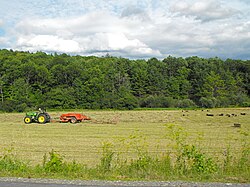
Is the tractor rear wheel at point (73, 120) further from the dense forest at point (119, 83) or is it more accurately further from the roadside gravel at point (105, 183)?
the dense forest at point (119, 83)

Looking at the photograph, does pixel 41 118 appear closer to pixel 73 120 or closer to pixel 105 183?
pixel 73 120

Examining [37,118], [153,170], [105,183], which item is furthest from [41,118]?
[105,183]

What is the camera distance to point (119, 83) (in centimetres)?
7906

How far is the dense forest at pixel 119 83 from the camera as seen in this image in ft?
218

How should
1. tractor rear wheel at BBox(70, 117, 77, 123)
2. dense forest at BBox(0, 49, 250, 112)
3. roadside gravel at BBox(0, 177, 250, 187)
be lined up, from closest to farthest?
roadside gravel at BBox(0, 177, 250, 187) < tractor rear wheel at BBox(70, 117, 77, 123) < dense forest at BBox(0, 49, 250, 112)

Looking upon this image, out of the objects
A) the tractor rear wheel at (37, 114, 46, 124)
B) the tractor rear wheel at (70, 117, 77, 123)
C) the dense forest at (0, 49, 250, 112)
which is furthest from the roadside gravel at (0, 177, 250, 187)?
the dense forest at (0, 49, 250, 112)

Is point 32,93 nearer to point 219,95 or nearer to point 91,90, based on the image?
point 91,90

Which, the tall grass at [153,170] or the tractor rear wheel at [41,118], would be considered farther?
the tractor rear wheel at [41,118]

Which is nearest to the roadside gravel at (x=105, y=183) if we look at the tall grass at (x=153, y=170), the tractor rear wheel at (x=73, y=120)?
the tall grass at (x=153, y=170)

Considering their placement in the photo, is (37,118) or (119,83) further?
(119,83)

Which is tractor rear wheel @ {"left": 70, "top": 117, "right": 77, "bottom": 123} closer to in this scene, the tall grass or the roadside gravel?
the tall grass

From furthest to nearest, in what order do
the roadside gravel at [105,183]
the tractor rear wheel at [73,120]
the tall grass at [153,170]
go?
the tractor rear wheel at [73,120]
the tall grass at [153,170]
the roadside gravel at [105,183]

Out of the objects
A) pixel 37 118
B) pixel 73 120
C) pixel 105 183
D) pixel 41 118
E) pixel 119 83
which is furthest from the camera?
pixel 119 83

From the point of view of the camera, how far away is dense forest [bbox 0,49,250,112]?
66375mm
